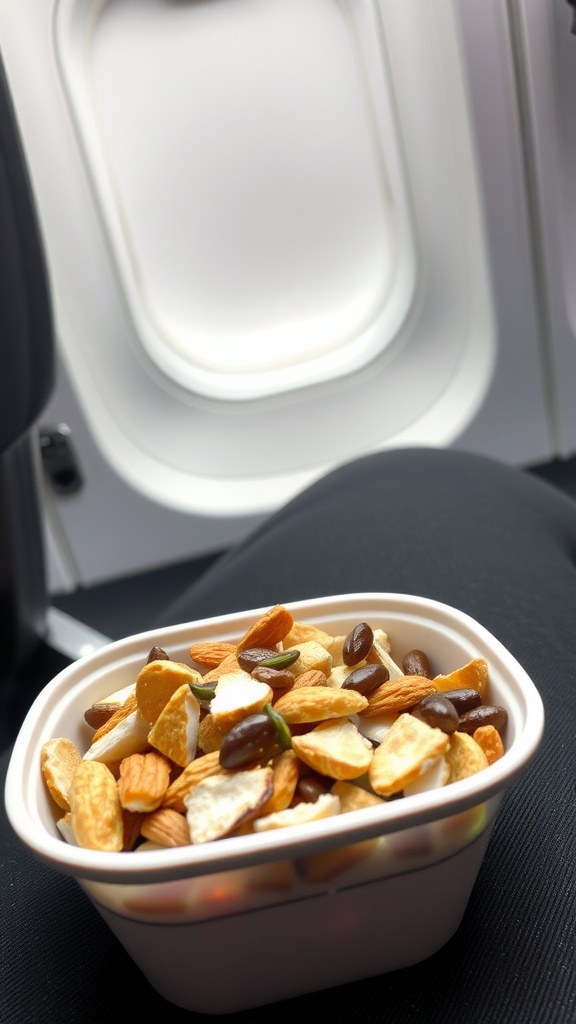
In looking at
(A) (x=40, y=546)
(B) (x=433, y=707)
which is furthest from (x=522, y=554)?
(A) (x=40, y=546)

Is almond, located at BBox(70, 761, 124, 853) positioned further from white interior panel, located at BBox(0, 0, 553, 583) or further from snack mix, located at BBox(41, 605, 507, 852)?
white interior panel, located at BBox(0, 0, 553, 583)

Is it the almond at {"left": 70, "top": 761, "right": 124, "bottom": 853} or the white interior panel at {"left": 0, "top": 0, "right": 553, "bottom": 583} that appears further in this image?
the white interior panel at {"left": 0, "top": 0, "right": 553, "bottom": 583}

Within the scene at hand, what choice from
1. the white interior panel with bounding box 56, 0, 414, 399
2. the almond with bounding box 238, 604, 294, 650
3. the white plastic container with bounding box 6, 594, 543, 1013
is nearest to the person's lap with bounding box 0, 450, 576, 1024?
the white plastic container with bounding box 6, 594, 543, 1013

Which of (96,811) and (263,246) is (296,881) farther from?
(263,246)

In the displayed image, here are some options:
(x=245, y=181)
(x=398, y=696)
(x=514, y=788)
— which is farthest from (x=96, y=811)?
(x=245, y=181)

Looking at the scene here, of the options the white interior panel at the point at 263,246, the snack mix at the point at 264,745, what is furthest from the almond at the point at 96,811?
the white interior panel at the point at 263,246

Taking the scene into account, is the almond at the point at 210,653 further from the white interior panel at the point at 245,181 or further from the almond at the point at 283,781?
the white interior panel at the point at 245,181
